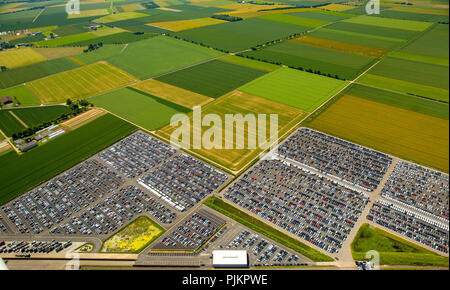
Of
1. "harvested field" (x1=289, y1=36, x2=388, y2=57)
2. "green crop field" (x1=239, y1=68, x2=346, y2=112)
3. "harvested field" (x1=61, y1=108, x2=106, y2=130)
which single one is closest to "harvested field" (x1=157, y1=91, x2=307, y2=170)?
"green crop field" (x1=239, y1=68, x2=346, y2=112)

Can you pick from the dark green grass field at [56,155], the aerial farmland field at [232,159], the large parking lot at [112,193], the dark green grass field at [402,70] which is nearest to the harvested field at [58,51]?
the aerial farmland field at [232,159]

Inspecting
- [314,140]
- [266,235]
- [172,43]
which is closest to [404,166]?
[314,140]

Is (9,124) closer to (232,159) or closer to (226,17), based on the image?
(232,159)

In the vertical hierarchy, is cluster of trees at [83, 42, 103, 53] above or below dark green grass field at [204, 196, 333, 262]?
above

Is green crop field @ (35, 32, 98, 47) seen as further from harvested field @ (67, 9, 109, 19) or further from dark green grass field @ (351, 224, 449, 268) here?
dark green grass field @ (351, 224, 449, 268)

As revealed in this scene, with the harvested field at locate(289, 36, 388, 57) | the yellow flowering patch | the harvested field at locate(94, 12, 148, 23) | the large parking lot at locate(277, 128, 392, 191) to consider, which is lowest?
the yellow flowering patch

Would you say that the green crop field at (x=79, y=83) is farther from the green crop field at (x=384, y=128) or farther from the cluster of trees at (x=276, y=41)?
the green crop field at (x=384, y=128)
